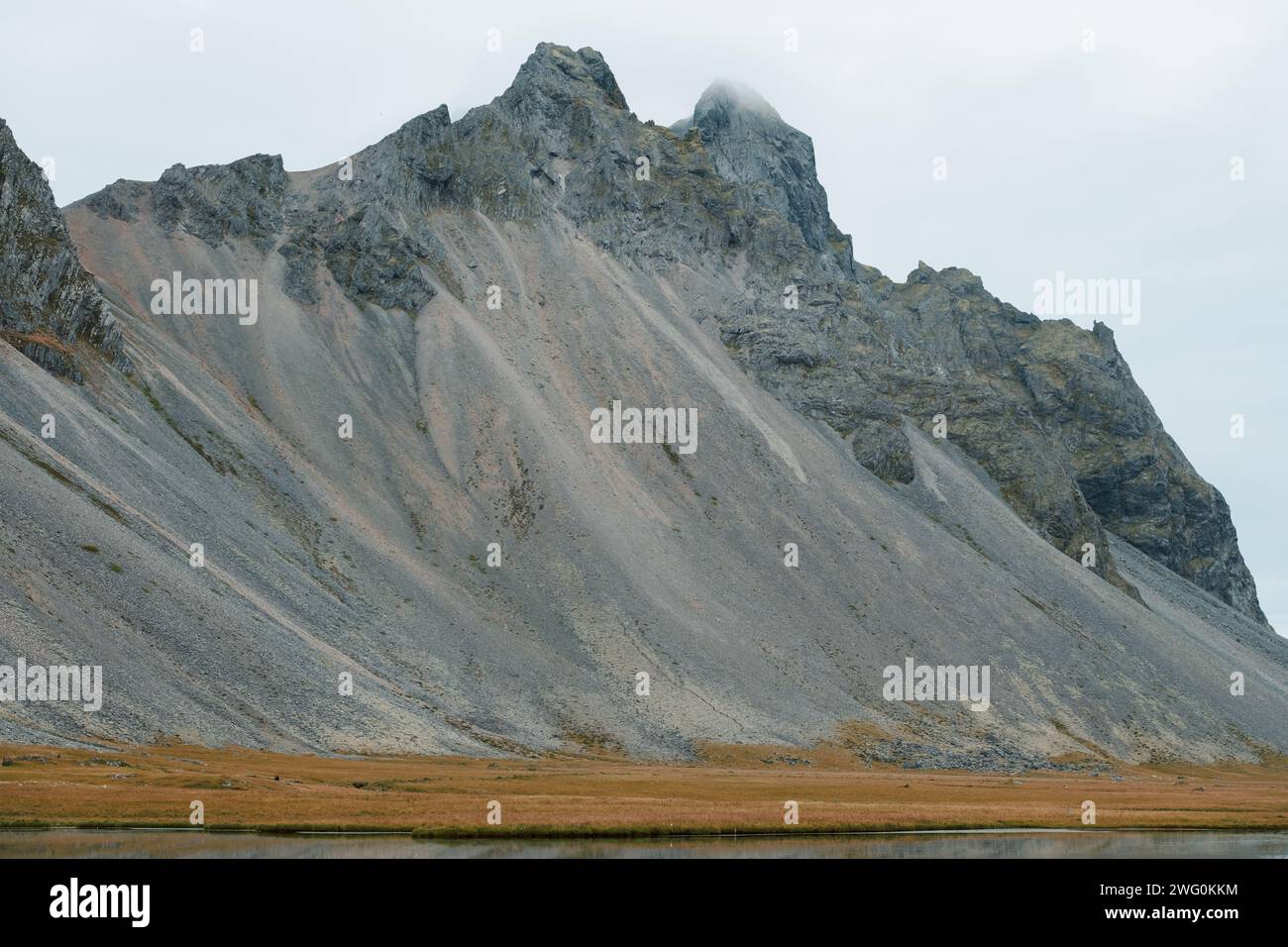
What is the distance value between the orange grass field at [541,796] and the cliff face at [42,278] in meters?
64.3

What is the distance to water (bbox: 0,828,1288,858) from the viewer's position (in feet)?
137

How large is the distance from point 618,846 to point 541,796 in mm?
16989

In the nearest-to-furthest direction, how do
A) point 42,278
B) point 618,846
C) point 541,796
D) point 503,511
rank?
point 618,846 < point 541,796 < point 42,278 < point 503,511

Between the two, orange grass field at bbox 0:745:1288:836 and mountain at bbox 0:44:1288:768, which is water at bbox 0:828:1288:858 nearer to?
orange grass field at bbox 0:745:1288:836

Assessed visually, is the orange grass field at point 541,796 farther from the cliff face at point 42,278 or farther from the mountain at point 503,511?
the cliff face at point 42,278

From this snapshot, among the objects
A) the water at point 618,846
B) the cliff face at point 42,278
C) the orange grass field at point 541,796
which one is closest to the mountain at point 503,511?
the cliff face at point 42,278

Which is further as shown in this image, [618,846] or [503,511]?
[503,511]

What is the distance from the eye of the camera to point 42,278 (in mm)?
126812

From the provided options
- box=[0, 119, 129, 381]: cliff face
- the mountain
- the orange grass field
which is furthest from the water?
box=[0, 119, 129, 381]: cliff face

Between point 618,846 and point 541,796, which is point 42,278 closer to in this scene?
point 541,796

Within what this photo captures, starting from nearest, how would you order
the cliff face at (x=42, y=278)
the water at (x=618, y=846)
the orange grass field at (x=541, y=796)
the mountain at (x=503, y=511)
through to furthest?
the water at (x=618, y=846) < the orange grass field at (x=541, y=796) < the mountain at (x=503, y=511) < the cliff face at (x=42, y=278)

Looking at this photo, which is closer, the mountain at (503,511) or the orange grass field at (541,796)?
the orange grass field at (541,796)

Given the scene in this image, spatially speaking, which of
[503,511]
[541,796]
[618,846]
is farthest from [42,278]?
[618,846]

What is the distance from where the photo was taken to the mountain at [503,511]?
92938mm
